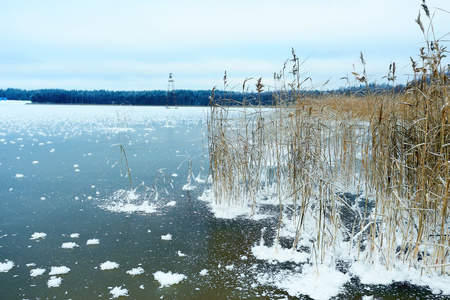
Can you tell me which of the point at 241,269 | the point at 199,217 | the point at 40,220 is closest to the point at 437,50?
the point at 241,269

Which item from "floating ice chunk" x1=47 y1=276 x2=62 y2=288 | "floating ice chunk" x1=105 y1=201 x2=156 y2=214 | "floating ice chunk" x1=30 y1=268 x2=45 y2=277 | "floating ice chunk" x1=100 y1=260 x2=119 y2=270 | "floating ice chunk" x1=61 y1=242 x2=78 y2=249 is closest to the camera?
"floating ice chunk" x1=47 y1=276 x2=62 y2=288

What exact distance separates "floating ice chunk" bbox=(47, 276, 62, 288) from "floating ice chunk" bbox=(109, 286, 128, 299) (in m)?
0.52

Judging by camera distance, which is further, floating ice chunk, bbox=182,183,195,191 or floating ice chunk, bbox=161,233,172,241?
floating ice chunk, bbox=182,183,195,191

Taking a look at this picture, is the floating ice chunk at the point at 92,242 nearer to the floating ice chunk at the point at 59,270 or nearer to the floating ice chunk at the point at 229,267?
the floating ice chunk at the point at 59,270

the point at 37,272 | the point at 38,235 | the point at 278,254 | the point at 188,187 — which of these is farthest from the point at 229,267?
the point at 188,187

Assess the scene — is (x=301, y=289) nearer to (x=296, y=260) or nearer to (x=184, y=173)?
(x=296, y=260)

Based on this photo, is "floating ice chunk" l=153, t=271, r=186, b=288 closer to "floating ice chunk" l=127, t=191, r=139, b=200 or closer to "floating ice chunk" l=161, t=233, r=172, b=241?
"floating ice chunk" l=161, t=233, r=172, b=241

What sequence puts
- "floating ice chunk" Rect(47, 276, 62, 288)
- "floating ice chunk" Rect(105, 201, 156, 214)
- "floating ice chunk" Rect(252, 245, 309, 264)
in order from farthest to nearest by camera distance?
1. "floating ice chunk" Rect(105, 201, 156, 214)
2. "floating ice chunk" Rect(252, 245, 309, 264)
3. "floating ice chunk" Rect(47, 276, 62, 288)

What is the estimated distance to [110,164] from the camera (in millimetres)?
8000

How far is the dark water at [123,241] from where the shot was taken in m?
2.83

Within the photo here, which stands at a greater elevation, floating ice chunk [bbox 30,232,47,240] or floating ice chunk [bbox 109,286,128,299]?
floating ice chunk [bbox 30,232,47,240]

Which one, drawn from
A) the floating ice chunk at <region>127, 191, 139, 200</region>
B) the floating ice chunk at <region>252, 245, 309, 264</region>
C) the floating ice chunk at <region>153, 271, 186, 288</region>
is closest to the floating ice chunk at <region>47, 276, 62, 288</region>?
the floating ice chunk at <region>153, 271, 186, 288</region>

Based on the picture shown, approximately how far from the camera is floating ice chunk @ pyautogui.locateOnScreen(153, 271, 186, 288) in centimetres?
296

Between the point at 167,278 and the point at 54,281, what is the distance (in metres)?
1.01
